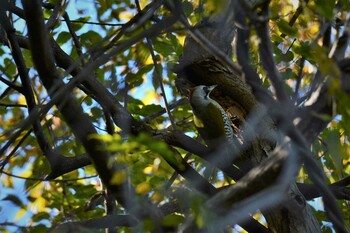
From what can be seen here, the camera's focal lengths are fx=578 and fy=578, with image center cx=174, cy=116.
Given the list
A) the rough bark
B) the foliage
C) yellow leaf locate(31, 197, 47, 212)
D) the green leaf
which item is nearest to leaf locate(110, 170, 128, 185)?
the foliage

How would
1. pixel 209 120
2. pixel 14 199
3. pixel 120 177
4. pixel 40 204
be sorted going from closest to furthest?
pixel 120 177 < pixel 14 199 < pixel 40 204 < pixel 209 120

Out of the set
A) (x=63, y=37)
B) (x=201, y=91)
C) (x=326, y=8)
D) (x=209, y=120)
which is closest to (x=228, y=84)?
(x=201, y=91)

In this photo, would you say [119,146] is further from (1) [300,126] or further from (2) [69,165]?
(2) [69,165]

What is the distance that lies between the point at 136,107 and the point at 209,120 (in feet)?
2.38

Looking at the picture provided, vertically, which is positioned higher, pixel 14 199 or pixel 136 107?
pixel 136 107

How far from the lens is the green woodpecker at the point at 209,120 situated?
4.51 metres

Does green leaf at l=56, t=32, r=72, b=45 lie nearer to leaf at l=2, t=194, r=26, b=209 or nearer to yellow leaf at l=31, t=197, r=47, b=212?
yellow leaf at l=31, t=197, r=47, b=212

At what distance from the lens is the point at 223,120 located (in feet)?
16.2

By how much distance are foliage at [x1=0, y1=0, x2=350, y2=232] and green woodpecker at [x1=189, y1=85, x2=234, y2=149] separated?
0.22 meters

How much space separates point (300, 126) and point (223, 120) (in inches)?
105

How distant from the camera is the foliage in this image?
2.26 m

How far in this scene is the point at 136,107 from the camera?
15.0ft

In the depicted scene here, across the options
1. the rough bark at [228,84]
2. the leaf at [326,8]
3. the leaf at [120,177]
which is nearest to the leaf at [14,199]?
the leaf at [120,177]

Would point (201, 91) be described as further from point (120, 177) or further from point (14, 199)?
point (120, 177)
